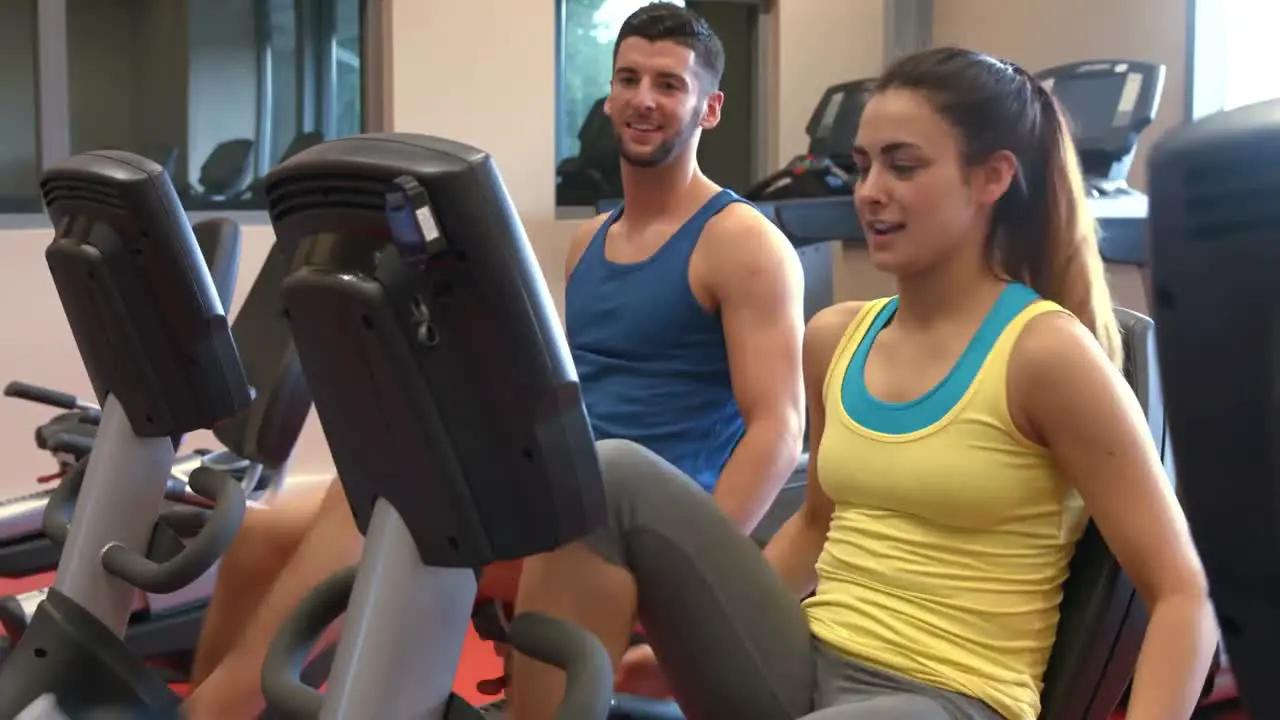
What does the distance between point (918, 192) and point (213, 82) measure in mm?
3943

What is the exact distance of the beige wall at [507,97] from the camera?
13.2 feet

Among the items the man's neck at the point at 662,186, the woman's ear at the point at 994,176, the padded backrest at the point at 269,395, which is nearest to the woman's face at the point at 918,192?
the woman's ear at the point at 994,176

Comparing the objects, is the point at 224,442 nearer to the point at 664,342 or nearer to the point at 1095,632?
the point at 664,342

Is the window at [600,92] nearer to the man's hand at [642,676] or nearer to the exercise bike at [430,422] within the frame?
the man's hand at [642,676]

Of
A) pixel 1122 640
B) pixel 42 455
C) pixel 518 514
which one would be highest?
pixel 518 514

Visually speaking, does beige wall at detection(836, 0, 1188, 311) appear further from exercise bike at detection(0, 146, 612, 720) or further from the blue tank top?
exercise bike at detection(0, 146, 612, 720)

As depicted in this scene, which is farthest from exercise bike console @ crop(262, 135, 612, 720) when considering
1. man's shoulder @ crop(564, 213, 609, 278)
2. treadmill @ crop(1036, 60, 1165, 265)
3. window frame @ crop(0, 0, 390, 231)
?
window frame @ crop(0, 0, 390, 231)

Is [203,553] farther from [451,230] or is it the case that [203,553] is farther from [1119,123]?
[1119,123]

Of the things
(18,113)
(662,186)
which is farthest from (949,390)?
(18,113)

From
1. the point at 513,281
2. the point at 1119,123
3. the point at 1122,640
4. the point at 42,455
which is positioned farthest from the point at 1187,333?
the point at 42,455

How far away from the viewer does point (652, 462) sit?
58.2 inches

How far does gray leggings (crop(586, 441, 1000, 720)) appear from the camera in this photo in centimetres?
141

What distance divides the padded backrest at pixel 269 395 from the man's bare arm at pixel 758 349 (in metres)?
0.90

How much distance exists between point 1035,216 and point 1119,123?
2259mm
